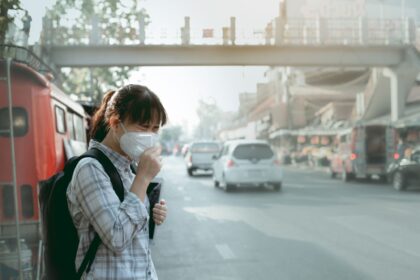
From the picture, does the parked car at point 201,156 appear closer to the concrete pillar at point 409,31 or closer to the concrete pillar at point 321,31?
the concrete pillar at point 321,31

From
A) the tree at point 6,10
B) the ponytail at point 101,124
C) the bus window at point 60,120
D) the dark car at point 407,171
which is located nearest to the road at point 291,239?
the bus window at point 60,120

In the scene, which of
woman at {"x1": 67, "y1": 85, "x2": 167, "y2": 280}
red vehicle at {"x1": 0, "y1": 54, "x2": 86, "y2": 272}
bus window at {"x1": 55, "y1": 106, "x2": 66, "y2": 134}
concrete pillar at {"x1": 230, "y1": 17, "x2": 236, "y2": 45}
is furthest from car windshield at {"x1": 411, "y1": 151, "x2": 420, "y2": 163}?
woman at {"x1": 67, "y1": 85, "x2": 167, "y2": 280}

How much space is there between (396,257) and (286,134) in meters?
48.0

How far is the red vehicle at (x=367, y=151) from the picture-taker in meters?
21.6

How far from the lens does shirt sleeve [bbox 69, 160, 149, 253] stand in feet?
6.51

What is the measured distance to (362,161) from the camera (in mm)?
21859

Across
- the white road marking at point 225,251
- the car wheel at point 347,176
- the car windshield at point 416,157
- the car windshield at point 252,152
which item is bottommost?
the car wheel at point 347,176

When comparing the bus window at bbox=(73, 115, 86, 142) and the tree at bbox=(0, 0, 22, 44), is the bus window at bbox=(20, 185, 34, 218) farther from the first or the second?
the bus window at bbox=(73, 115, 86, 142)

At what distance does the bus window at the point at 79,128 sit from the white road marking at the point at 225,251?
3.69m

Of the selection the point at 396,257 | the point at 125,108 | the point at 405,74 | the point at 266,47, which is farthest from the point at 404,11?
the point at 125,108

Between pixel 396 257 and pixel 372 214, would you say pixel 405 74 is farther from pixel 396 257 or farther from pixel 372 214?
pixel 396 257

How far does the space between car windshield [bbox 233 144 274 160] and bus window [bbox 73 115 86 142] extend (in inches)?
278

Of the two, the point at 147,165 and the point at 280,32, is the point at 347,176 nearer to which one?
the point at 280,32

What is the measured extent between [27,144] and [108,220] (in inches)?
204
